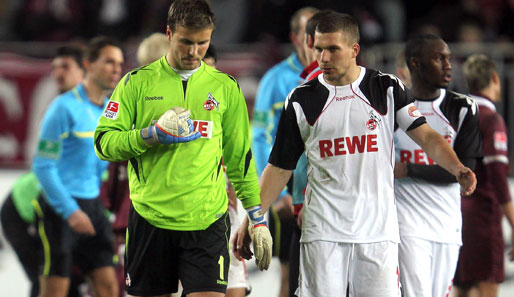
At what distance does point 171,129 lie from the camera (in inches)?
184

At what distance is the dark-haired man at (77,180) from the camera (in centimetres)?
710

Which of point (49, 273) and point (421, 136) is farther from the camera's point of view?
point (49, 273)

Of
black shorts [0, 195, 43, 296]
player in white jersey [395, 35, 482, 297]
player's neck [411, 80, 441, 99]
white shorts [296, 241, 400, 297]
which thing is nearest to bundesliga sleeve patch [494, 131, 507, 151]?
player in white jersey [395, 35, 482, 297]

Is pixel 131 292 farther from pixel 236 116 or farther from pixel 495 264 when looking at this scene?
pixel 495 264

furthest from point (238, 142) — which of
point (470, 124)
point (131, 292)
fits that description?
point (470, 124)

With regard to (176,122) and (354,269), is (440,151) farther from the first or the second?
(176,122)

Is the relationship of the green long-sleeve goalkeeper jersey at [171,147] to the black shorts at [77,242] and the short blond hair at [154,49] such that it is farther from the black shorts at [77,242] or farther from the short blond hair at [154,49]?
the black shorts at [77,242]

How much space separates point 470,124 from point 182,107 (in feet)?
6.27

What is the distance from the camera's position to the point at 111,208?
298 inches

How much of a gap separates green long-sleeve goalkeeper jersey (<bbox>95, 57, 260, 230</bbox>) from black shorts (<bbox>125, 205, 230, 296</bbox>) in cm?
7

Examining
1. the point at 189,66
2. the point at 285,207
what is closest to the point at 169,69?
the point at 189,66

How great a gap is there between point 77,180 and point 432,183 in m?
2.83

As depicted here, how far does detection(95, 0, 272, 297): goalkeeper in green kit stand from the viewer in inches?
196

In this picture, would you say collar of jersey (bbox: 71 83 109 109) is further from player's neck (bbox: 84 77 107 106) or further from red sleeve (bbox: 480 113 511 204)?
red sleeve (bbox: 480 113 511 204)
